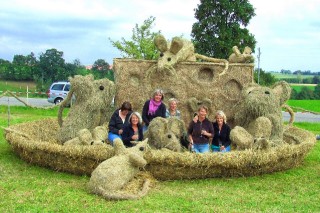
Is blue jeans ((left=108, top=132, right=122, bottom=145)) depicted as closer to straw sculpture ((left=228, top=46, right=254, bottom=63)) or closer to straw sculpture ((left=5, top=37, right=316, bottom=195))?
straw sculpture ((left=5, top=37, right=316, bottom=195))

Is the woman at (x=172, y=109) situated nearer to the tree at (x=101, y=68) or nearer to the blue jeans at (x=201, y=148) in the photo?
the blue jeans at (x=201, y=148)

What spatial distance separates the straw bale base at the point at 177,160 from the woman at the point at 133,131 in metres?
0.71

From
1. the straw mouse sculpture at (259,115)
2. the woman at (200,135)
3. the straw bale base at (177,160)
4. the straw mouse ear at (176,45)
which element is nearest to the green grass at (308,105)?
the straw mouse sculpture at (259,115)

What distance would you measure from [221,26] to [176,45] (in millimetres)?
11934

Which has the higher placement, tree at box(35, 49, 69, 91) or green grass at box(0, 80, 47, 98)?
tree at box(35, 49, 69, 91)

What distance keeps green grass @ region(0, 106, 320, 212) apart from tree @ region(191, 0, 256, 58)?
1327 centimetres

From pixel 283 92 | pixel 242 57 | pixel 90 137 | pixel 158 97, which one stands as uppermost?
pixel 242 57

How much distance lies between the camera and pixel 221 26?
20.2m

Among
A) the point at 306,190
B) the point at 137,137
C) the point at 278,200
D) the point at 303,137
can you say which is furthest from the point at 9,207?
the point at 303,137

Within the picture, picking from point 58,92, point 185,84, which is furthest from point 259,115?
point 58,92

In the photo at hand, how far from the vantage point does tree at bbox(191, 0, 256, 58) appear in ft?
65.5

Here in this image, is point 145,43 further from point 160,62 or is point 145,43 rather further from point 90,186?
point 90,186

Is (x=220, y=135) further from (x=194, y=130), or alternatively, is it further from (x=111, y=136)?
(x=111, y=136)

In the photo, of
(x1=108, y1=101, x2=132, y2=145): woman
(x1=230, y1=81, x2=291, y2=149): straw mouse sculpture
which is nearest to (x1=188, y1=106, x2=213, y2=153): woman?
(x1=230, y1=81, x2=291, y2=149): straw mouse sculpture
